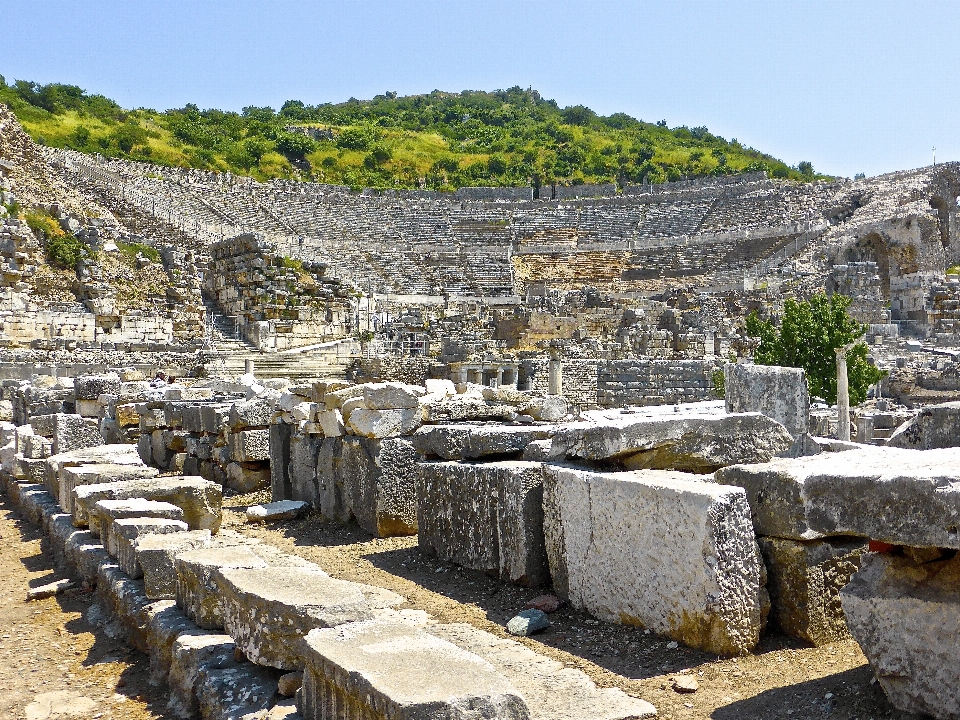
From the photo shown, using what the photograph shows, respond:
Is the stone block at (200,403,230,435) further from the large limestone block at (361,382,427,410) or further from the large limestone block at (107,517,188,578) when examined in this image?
the large limestone block at (107,517,188,578)

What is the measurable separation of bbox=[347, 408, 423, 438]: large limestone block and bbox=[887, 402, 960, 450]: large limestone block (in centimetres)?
359

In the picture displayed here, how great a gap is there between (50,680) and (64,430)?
6284mm

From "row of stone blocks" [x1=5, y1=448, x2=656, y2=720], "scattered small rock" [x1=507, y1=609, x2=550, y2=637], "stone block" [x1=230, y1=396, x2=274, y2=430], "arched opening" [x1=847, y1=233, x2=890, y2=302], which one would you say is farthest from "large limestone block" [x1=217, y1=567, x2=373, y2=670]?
"arched opening" [x1=847, y1=233, x2=890, y2=302]

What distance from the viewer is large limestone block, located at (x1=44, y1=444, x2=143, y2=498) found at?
293 inches

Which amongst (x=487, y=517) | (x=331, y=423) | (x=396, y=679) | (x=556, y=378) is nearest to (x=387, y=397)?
(x=331, y=423)

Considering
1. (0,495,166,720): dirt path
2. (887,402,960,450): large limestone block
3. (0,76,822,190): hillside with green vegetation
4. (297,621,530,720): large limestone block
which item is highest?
(0,76,822,190): hillside with green vegetation

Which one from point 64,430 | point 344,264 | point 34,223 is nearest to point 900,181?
point 344,264

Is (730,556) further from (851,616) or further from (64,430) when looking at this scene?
(64,430)

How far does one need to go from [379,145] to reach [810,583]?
64.7 metres

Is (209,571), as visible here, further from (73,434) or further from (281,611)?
(73,434)

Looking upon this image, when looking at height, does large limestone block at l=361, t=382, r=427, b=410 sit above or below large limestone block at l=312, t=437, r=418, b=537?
above

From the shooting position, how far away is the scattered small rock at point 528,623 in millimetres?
3951

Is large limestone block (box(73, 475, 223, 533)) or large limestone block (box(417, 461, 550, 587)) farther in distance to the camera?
large limestone block (box(73, 475, 223, 533))

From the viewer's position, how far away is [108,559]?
17.5 ft
